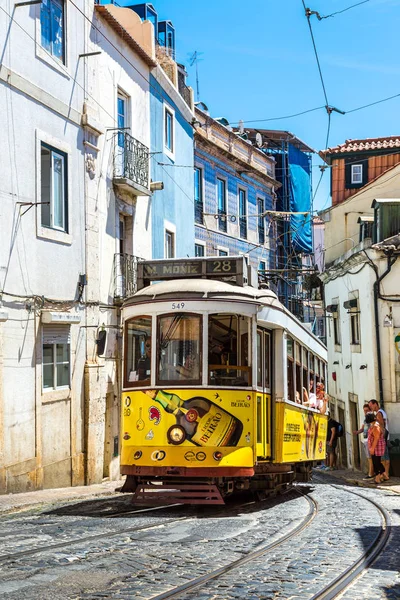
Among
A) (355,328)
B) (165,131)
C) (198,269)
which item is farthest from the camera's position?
(355,328)

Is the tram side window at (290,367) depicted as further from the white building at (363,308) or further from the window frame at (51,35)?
the white building at (363,308)

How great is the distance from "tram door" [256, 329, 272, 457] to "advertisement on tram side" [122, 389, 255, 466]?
0.40 meters

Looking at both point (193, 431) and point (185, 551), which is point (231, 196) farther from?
point (185, 551)

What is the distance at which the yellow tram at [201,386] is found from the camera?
10.8 metres

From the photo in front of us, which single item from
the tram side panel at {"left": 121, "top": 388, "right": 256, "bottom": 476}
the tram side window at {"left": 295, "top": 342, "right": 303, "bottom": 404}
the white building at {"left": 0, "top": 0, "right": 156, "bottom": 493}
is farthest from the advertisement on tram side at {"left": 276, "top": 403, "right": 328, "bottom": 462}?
the white building at {"left": 0, "top": 0, "right": 156, "bottom": 493}

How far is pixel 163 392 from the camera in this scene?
36.0 feet

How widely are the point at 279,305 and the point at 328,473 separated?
11093 mm

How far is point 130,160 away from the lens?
19.8 m

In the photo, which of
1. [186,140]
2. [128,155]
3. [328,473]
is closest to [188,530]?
[128,155]

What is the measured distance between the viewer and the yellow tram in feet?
35.4

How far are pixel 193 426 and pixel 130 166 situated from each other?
10.2m

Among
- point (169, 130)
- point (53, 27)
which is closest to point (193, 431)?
point (53, 27)

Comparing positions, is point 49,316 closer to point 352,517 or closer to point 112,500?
point 112,500

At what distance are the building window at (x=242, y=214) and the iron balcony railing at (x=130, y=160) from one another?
14.1 meters
